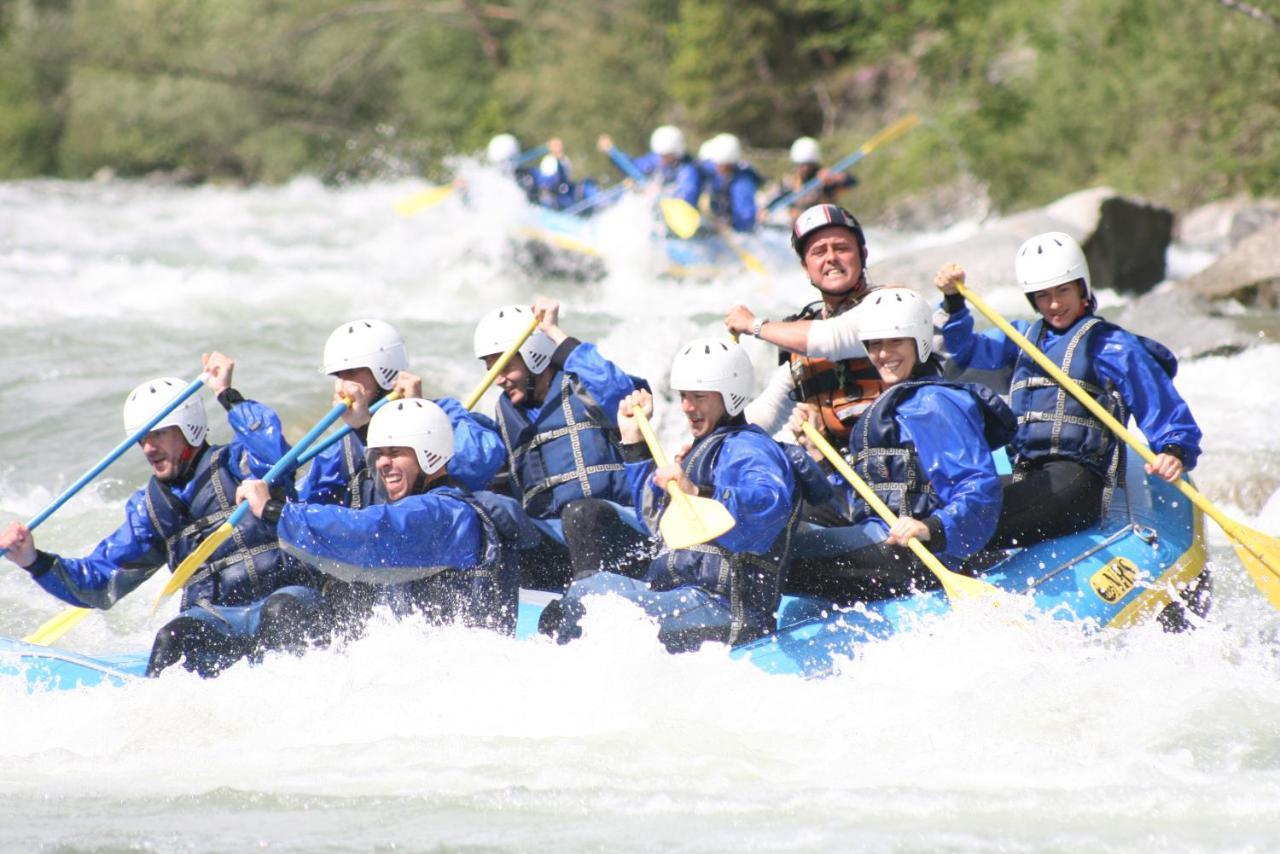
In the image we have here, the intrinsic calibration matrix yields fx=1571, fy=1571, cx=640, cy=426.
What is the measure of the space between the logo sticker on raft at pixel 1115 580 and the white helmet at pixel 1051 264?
3.31ft

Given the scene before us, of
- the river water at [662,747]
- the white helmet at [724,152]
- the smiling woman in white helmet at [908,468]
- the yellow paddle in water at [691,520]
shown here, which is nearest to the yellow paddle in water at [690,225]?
the white helmet at [724,152]

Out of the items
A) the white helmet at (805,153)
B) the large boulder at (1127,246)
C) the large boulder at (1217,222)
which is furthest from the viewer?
the white helmet at (805,153)

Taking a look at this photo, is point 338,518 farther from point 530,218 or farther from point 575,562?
point 530,218

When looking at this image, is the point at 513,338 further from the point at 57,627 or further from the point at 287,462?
the point at 57,627

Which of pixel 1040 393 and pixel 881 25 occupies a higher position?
pixel 881 25

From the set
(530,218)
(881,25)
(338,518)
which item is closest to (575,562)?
(338,518)

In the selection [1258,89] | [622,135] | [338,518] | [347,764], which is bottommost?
[347,764]

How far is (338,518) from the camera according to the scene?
4832 mm

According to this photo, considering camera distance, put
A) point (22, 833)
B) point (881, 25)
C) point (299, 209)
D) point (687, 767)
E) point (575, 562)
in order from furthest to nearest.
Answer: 1. point (299, 209)
2. point (881, 25)
3. point (575, 562)
4. point (687, 767)
5. point (22, 833)

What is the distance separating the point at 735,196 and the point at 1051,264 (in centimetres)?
905

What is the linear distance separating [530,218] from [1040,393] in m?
10.5

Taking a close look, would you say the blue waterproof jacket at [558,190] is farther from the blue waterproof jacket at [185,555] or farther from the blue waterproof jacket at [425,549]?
the blue waterproof jacket at [425,549]

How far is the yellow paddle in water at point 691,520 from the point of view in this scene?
4641mm

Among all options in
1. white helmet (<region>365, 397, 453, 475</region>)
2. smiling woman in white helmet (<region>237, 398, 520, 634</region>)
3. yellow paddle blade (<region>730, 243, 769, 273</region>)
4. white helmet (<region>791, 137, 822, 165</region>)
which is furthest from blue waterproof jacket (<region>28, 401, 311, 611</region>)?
white helmet (<region>791, 137, 822, 165</region>)
